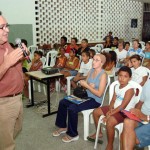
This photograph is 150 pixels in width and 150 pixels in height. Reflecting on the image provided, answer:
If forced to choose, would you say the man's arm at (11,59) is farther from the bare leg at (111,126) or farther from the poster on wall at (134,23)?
the poster on wall at (134,23)

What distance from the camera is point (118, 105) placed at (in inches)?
98.8

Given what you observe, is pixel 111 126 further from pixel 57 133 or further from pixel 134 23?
pixel 134 23

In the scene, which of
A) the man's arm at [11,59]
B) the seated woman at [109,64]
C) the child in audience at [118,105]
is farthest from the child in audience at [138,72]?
the man's arm at [11,59]

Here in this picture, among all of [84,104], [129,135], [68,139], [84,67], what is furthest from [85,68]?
[129,135]

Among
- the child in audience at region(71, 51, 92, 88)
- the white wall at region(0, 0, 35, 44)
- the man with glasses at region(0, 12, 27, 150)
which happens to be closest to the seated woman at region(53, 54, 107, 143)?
the man with glasses at region(0, 12, 27, 150)

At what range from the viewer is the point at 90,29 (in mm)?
8516

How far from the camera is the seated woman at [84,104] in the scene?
271cm

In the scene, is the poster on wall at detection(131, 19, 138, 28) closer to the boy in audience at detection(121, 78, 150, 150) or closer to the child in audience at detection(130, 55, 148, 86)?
the child in audience at detection(130, 55, 148, 86)

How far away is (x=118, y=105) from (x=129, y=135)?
0.50 meters

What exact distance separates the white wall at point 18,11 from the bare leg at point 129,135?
17.5ft

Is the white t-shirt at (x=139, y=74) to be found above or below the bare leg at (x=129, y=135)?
above

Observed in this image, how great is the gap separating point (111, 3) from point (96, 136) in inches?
296

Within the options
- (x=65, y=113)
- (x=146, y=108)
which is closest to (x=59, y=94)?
(x=65, y=113)

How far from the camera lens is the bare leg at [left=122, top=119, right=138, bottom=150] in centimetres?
203
